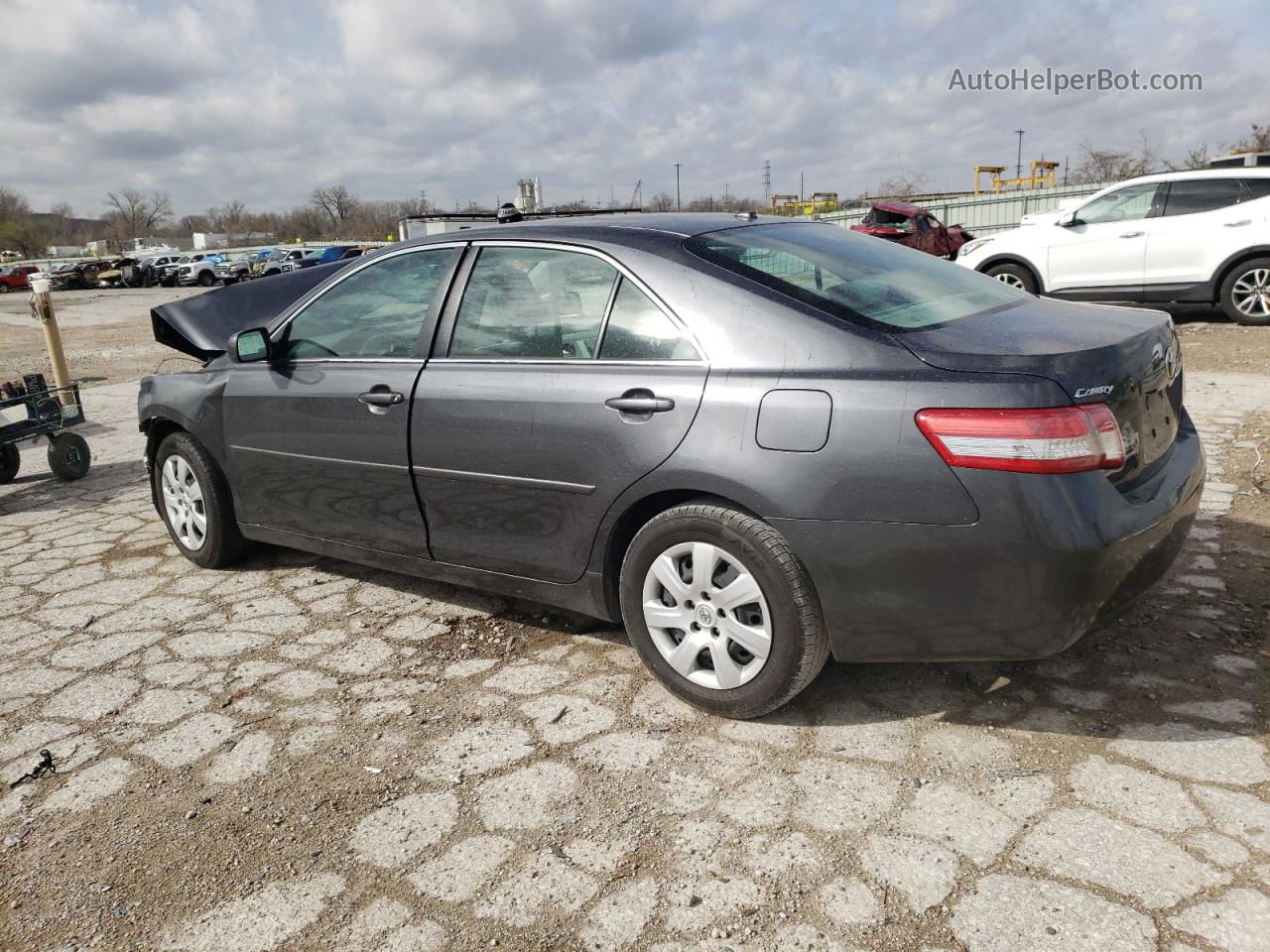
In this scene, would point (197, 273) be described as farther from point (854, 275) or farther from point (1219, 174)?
point (854, 275)

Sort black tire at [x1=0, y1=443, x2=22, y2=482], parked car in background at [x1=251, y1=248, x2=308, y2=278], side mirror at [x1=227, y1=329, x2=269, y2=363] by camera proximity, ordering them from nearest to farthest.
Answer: side mirror at [x1=227, y1=329, x2=269, y2=363]
black tire at [x1=0, y1=443, x2=22, y2=482]
parked car in background at [x1=251, y1=248, x2=308, y2=278]

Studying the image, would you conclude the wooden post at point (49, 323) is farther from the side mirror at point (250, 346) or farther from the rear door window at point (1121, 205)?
the rear door window at point (1121, 205)

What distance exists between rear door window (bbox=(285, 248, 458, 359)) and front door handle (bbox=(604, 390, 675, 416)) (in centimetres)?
104

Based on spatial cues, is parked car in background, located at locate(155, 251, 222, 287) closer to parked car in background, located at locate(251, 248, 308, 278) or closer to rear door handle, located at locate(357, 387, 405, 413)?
parked car in background, located at locate(251, 248, 308, 278)

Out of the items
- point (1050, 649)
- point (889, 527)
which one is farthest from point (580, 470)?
point (1050, 649)

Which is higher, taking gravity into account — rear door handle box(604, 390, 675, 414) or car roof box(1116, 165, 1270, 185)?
car roof box(1116, 165, 1270, 185)

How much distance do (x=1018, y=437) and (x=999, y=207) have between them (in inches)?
952

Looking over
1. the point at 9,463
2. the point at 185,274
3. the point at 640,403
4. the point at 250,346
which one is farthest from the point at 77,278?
the point at 640,403

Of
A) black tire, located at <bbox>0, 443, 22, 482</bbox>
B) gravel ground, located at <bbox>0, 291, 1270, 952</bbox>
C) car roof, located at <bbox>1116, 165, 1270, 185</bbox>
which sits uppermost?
car roof, located at <bbox>1116, 165, 1270, 185</bbox>

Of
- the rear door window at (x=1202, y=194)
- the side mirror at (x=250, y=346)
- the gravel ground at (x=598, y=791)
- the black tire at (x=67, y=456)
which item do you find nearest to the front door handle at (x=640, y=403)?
the gravel ground at (x=598, y=791)

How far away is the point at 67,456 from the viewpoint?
664 cm

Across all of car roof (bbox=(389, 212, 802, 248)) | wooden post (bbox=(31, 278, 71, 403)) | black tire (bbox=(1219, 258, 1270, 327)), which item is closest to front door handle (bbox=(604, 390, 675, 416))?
car roof (bbox=(389, 212, 802, 248))

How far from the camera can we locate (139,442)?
26.2 feet

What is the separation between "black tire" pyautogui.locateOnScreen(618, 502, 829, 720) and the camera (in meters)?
2.76
